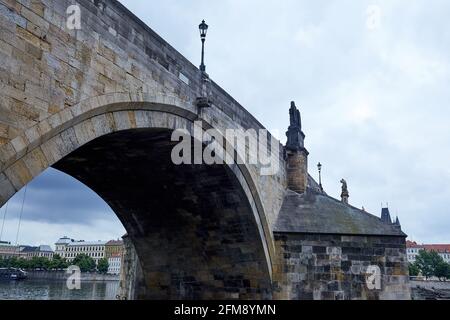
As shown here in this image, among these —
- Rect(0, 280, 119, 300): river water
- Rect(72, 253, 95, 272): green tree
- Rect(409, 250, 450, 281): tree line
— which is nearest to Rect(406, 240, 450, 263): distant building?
Rect(409, 250, 450, 281): tree line

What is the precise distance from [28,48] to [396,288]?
1245 centimetres

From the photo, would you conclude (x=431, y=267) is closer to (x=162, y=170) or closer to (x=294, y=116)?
(x=294, y=116)

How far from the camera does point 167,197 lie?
13.4 metres

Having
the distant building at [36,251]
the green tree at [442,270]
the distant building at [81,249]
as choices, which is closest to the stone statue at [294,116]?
the green tree at [442,270]

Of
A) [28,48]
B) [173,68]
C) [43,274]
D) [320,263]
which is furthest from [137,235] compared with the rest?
[43,274]

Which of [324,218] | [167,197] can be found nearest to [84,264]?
[167,197]

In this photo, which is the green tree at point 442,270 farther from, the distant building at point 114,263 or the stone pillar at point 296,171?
the distant building at point 114,263

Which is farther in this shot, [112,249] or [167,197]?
[112,249]

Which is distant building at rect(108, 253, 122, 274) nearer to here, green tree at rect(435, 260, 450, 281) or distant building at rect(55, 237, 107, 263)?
distant building at rect(55, 237, 107, 263)

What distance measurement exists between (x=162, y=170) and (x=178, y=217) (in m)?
2.78

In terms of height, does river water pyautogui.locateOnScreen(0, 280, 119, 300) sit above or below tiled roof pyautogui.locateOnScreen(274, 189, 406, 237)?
below

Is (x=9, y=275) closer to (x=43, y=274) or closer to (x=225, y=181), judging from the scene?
(x=43, y=274)

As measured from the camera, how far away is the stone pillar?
16.5 m

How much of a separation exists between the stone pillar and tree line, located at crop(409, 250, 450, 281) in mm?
68136
